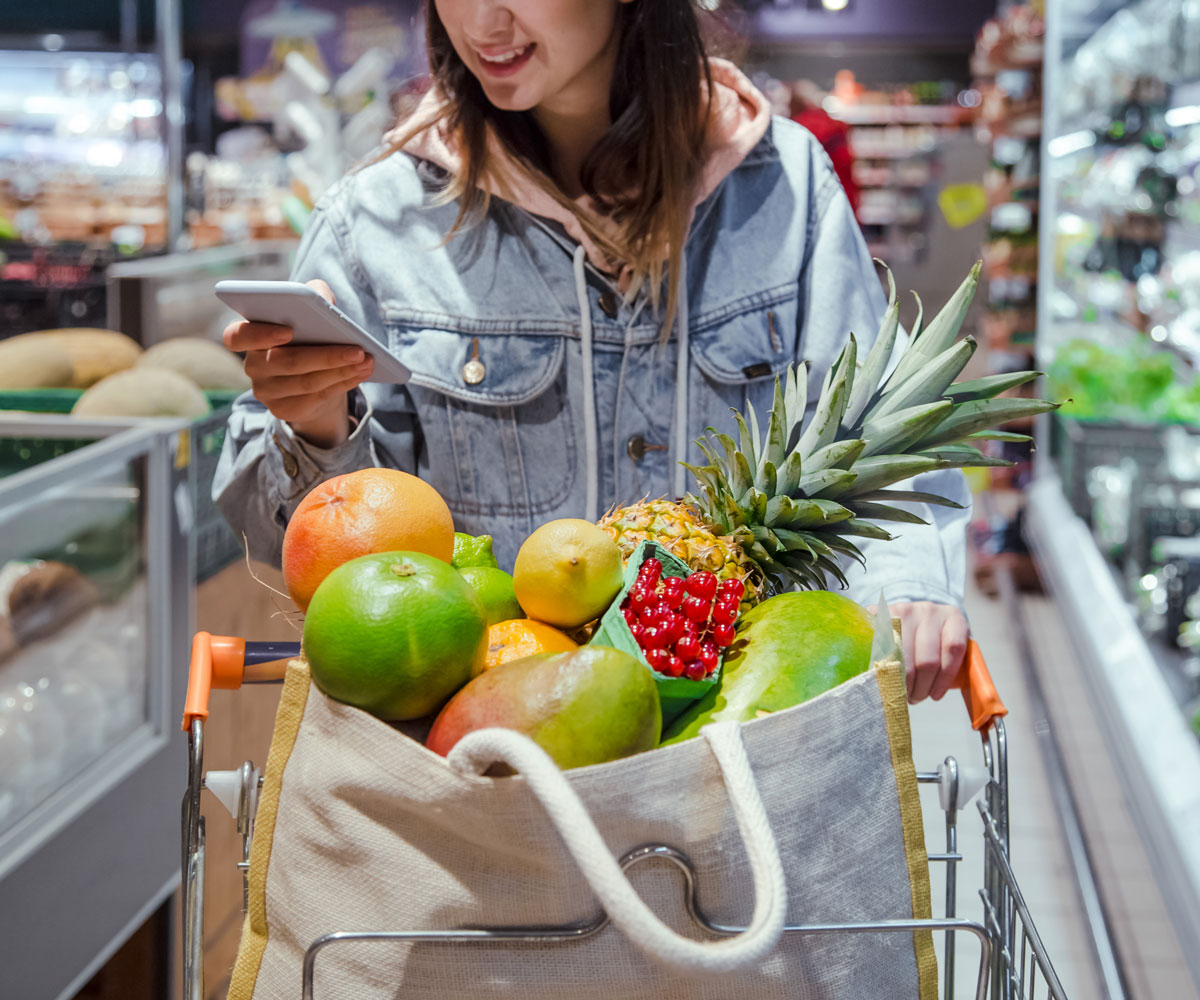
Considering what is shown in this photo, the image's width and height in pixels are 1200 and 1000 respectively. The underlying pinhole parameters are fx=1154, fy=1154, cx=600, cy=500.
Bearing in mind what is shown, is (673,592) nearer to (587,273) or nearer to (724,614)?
(724,614)

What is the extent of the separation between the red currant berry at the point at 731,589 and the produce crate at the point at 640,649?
32 mm

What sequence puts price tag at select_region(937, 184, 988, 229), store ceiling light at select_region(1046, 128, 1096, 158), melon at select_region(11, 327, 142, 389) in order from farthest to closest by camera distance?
price tag at select_region(937, 184, 988, 229) < store ceiling light at select_region(1046, 128, 1096, 158) < melon at select_region(11, 327, 142, 389)

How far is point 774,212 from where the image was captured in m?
1.50

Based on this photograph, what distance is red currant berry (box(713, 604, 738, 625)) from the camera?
2.82 ft

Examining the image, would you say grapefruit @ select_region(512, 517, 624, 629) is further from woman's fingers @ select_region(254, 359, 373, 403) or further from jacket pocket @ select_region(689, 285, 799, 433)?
jacket pocket @ select_region(689, 285, 799, 433)

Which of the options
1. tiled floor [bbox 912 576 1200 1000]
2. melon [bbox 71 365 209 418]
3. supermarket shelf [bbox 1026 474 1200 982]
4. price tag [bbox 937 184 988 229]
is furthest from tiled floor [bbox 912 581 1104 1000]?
price tag [bbox 937 184 988 229]

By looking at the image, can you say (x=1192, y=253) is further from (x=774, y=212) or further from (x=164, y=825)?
(x=164, y=825)

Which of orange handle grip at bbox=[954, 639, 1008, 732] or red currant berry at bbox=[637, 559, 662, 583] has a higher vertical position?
red currant berry at bbox=[637, 559, 662, 583]

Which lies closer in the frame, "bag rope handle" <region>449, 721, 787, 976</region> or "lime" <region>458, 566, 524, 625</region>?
"bag rope handle" <region>449, 721, 787, 976</region>

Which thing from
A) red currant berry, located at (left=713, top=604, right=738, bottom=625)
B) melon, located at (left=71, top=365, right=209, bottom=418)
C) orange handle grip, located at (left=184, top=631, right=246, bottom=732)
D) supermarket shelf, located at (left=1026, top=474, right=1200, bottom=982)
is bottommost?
supermarket shelf, located at (left=1026, top=474, right=1200, bottom=982)

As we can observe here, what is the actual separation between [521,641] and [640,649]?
0.33 feet

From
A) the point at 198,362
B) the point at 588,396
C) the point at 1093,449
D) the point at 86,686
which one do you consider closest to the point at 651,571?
the point at 588,396

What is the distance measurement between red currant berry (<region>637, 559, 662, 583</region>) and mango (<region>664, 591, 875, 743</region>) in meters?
0.08

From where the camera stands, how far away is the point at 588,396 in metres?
1.49
